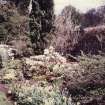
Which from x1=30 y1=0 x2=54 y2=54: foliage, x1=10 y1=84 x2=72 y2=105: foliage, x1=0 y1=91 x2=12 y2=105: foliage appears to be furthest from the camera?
x1=30 y1=0 x2=54 y2=54: foliage

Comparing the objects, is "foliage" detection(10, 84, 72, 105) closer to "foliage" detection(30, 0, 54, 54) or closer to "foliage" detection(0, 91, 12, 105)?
"foliage" detection(0, 91, 12, 105)

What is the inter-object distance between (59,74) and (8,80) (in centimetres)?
207

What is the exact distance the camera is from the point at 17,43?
21.9 metres

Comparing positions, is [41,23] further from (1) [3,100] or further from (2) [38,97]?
(2) [38,97]

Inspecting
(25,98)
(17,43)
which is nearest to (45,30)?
(17,43)

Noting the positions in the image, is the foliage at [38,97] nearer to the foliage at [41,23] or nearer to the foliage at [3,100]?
the foliage at [3,100]

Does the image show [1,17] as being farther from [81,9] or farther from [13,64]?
[13,64]

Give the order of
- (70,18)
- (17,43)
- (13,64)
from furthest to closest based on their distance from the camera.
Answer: (70,18) < (17,43) < (13,64)

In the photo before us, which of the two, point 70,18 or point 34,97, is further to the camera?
point 70,18

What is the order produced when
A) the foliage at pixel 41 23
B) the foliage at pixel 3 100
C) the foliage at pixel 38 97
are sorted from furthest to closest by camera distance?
1. the foliage at pixel 41 23
2. the foliage at pixel 3 100
3. the foliage at pixel 38 97

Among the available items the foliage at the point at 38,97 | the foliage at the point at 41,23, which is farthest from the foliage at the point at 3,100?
the foliage at the point at 41,23

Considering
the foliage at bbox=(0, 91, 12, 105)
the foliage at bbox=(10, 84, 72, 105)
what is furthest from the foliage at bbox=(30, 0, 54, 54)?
the foliage at bbox=(10, 84, 72, 105)

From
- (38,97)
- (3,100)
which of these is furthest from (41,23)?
(38,97)

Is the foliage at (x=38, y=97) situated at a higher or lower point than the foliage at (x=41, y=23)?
lower
